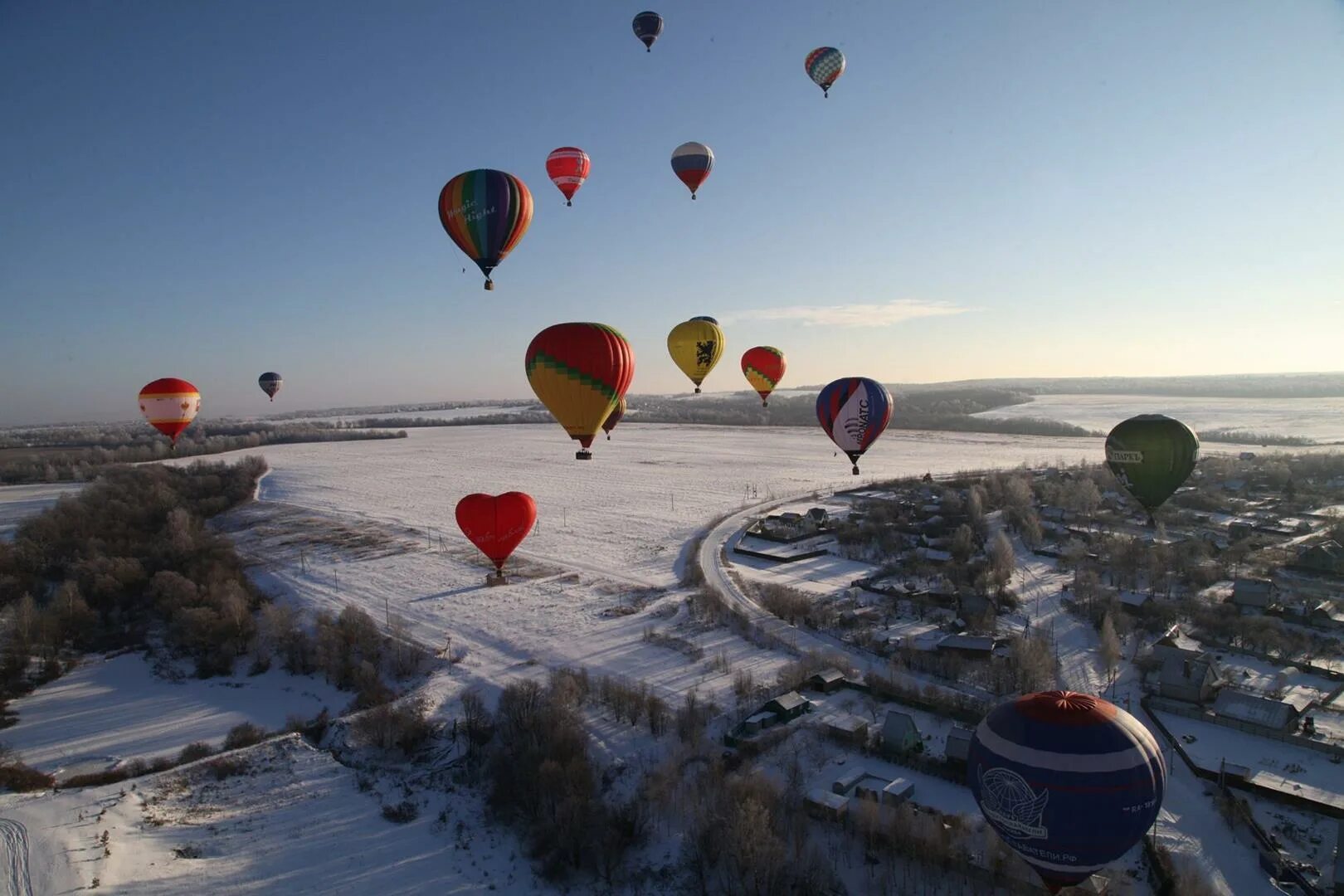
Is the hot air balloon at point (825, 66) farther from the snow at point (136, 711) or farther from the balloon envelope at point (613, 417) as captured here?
the snow at point (136, 711)

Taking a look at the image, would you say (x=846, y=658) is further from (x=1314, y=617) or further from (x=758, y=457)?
(x=758, y=457)

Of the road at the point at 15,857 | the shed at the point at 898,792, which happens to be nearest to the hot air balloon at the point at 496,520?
the road at the point at 15,857

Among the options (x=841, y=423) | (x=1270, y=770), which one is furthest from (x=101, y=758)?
(x=1270, y=770)

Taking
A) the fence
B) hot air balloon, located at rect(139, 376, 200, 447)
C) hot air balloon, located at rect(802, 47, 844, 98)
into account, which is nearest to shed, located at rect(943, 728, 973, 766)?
the fence

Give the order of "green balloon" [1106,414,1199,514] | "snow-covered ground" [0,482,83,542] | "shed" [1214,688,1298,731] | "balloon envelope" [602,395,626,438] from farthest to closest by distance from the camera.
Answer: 1. "snow-covered ground" [0,482,83,542]
2. "balloon envelope" [602,395,626,438]
3. "green balloon" [1106,414,1199,514]
4. "shed" [1214,688,1298,731]

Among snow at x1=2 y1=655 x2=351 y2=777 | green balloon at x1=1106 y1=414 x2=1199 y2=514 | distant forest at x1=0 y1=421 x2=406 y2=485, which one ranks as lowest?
snow at x1=2 y1=655 x2=351 y2=777

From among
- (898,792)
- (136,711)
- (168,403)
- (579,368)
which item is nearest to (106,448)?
(168,403)

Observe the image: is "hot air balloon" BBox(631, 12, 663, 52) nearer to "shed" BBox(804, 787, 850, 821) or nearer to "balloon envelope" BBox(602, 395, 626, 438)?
"balloon envelope" BBox(602, 395, 626, 438)
